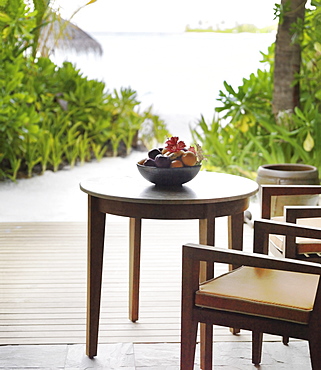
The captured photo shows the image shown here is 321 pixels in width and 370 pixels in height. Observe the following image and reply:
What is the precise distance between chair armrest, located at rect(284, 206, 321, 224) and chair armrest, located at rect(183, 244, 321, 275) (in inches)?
23.0

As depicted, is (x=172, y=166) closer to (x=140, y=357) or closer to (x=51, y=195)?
(x=140, y=357)

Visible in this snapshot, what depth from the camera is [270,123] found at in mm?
5121

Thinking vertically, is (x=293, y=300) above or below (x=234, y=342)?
above

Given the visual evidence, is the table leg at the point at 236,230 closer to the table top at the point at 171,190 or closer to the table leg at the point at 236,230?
the table leg at the point at 236,230

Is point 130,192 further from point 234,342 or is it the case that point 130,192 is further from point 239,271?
point 234,342

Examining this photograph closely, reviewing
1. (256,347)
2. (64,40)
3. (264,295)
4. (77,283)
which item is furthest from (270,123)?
(64,40)

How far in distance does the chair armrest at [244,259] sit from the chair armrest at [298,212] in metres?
0.58

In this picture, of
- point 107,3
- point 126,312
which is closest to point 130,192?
point 126,312

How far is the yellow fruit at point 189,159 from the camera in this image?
91.7 inches

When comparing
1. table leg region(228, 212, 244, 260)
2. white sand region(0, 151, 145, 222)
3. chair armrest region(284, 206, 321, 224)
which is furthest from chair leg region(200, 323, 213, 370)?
white sand region(0, 151, 145, 222)

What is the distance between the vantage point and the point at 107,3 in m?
13.2

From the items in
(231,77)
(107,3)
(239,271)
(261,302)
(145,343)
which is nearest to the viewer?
(261,302)

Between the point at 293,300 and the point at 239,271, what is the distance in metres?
0.32

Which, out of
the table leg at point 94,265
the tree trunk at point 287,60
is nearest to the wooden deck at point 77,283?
the table leg at point 94,265
